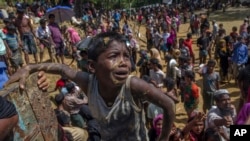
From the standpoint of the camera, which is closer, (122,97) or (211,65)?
(122,97)

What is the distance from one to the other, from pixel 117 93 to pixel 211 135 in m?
2.01

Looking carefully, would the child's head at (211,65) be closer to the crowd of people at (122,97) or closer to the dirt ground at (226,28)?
the crowd of people at (122,97)

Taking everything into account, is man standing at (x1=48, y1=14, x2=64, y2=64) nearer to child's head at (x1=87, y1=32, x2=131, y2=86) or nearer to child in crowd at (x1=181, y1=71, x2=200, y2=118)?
child in crowd at (x1=181, y1=71, x2=200, y2=118)

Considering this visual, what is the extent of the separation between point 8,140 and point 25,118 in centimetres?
21

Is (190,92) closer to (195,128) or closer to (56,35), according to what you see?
(195,128)

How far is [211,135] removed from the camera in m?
4.21

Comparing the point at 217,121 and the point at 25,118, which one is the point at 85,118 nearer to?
the point at 217,121

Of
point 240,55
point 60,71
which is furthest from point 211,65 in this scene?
point 60,71

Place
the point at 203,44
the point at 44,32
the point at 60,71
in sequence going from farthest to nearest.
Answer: the point at 203,44, the point at 44,32, the point at 60,71

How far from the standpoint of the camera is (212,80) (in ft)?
24.4

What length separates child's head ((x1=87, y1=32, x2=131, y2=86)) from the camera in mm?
2486

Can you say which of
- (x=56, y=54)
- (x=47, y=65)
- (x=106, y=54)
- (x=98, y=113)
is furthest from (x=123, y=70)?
(x=56, y=54)

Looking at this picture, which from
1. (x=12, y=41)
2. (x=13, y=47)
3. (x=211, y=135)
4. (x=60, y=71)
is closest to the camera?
(x=60, y=71)

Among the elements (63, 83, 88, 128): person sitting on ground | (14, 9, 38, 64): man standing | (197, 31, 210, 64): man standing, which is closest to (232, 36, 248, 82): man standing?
(197, 31, 210, 64): man standing
